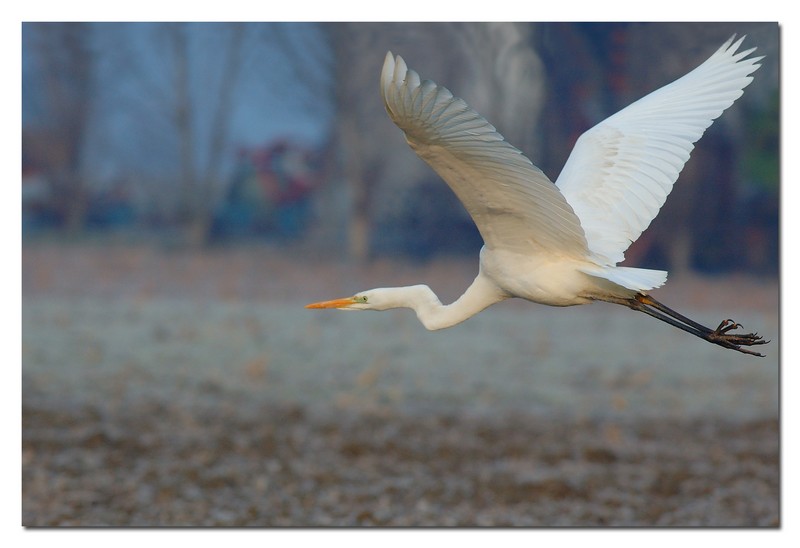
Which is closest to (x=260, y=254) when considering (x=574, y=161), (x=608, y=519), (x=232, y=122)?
(x=232, y=122)

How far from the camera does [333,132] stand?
592cm

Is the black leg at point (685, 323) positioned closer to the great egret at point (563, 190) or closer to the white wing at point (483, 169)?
the great egret at point (563, 190)

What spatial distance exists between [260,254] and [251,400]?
0.87 meters

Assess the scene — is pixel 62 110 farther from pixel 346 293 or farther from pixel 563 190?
pixel 563 190

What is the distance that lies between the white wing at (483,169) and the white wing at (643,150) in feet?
0.84

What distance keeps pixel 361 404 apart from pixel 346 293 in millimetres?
640

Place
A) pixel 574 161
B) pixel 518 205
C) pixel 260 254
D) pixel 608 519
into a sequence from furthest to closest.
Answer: pixel 260 254 → pixel 608 519 → pixel 574 161 → pixel 518 205

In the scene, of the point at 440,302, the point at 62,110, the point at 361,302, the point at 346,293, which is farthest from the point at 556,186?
the point at 62,110

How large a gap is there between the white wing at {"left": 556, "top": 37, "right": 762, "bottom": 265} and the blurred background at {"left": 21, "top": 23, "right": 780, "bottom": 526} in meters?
2.16

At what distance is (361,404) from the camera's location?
5.79 metres

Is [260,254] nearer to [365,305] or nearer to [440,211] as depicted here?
[440,211]

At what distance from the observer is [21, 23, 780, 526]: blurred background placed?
16.3 ft

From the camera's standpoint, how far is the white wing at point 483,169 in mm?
1706

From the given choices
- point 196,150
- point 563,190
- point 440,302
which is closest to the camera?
point 440,302
